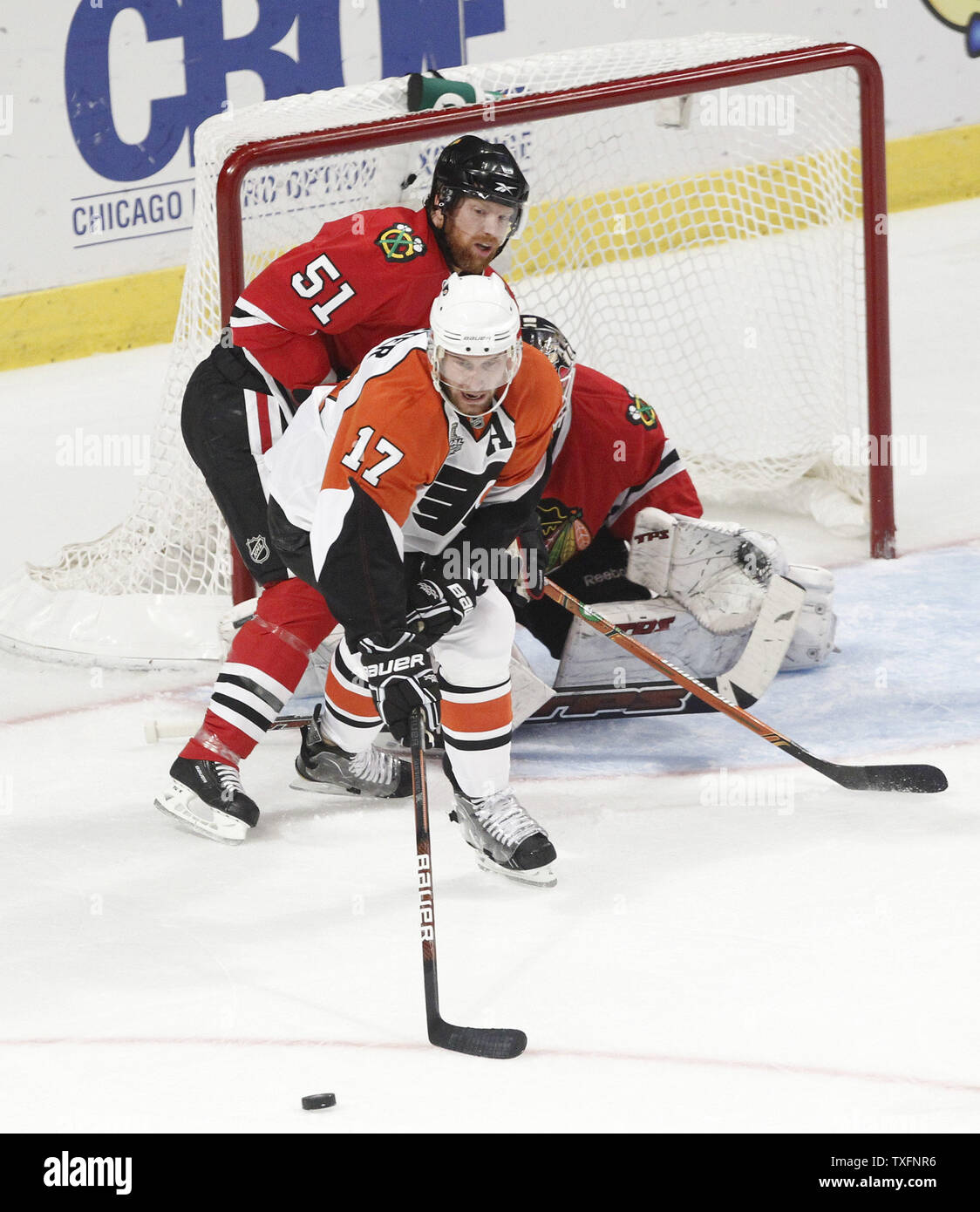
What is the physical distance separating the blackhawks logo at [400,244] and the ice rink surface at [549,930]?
90 centimetres

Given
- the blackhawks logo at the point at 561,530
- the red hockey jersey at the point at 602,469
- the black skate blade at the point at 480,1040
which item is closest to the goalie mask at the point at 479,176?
the red hockey jersey at the point at 602,469

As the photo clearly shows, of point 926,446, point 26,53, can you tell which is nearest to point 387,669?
point 926,446

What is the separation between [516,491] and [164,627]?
1.25 metres

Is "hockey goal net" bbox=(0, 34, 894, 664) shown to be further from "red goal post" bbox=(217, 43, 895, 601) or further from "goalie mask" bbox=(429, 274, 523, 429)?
"goalie mask" bbox=(429, 274, 523, 429)

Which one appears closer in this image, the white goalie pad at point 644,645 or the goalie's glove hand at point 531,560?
the goalie's glove hand at point 531,560

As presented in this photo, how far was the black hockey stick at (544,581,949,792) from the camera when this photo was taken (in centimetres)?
303

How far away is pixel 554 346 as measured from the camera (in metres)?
3.15

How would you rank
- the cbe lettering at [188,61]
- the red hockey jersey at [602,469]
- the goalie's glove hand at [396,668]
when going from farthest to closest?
the cbe lettering at [188,61], the red hockey jersey at [602,469], the goalie's glove hand at [396,668]

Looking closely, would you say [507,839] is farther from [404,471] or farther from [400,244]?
[400,244]

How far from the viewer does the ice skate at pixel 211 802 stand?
295 centimetres

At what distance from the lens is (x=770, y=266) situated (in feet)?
15.4

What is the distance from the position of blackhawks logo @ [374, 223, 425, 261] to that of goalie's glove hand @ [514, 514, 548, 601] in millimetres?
521

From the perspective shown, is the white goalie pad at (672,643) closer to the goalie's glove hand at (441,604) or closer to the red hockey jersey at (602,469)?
the red hockey jersey at (602,469)

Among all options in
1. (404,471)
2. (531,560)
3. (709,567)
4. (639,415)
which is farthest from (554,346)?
(404,471)
